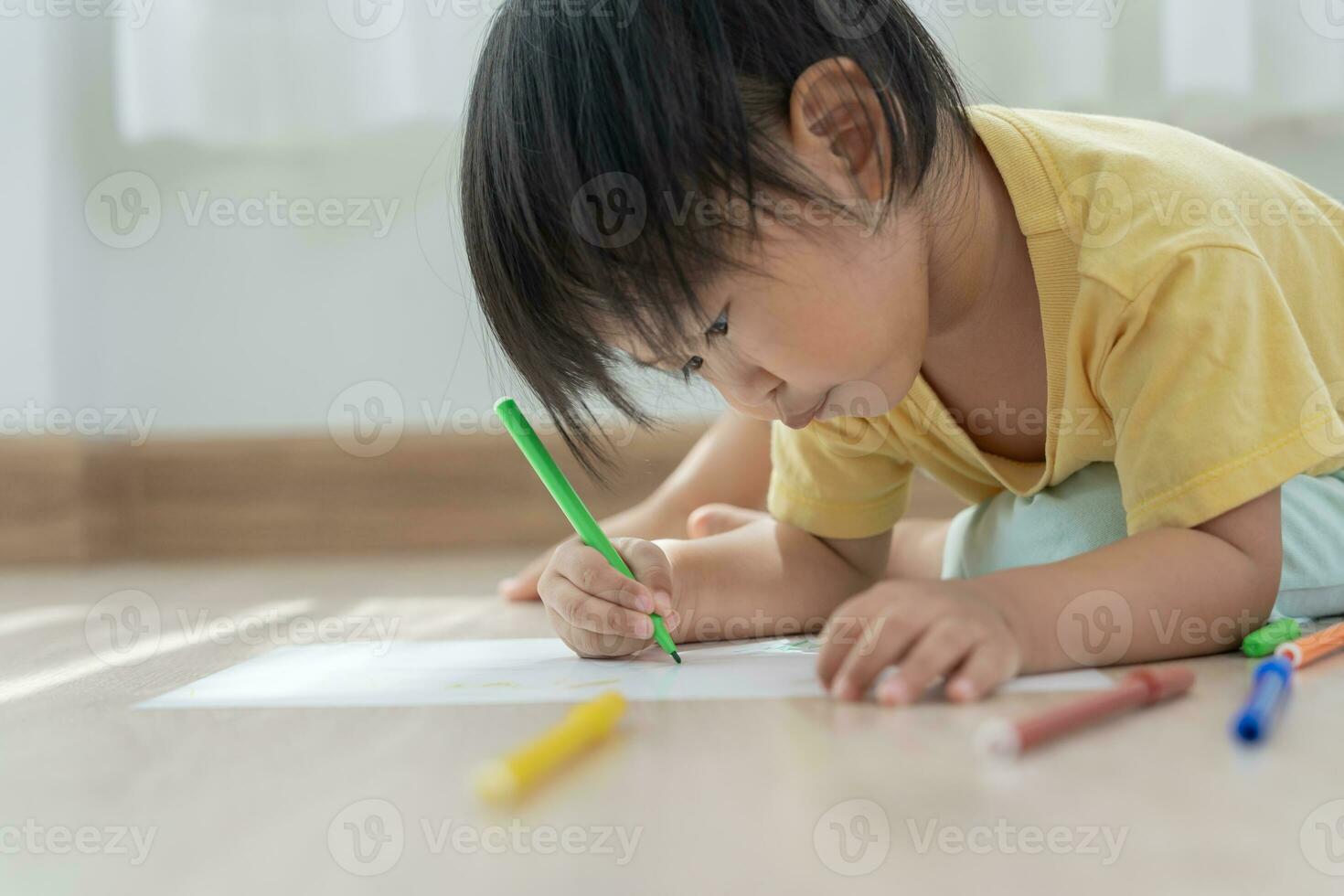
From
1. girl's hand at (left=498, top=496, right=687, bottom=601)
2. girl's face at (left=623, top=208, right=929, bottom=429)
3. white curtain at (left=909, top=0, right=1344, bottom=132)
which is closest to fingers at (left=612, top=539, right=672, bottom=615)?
girl's face at (left=623, top=208, right=929, bottom=429)

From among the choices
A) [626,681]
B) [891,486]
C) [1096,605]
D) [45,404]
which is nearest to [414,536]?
[45,404]

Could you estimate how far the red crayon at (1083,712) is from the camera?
422 millimetres

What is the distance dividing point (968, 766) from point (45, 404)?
1485 millimetres

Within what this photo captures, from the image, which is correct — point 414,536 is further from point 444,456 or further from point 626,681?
point 626,681

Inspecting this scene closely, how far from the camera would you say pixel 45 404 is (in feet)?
5.17

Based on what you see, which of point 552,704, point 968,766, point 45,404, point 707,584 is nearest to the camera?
point 968,766

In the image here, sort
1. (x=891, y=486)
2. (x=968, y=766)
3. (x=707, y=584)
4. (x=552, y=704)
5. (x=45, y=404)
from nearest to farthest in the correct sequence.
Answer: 1. (x=968, y=766)
2. (x=552, y=704)
3. (x=707, y=584)
4. (x=891, y=486)
5. (x=45, y=404)

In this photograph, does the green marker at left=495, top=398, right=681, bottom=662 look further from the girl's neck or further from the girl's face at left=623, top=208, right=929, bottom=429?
the girl's neck

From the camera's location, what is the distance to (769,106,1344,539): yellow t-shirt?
616 millimetres

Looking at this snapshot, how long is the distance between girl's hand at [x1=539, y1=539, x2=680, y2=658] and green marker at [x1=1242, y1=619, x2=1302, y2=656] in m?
0.31

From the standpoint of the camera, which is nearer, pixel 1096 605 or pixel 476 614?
pixel 1096 605

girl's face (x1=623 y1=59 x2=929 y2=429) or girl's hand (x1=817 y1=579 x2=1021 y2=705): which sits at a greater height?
girl's face (x1=623 y1=59 x2=929 y2=429)

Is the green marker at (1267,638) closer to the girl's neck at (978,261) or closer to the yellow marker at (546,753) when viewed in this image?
the girl's neck at (978,261)

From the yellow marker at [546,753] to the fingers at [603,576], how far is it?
173mm
